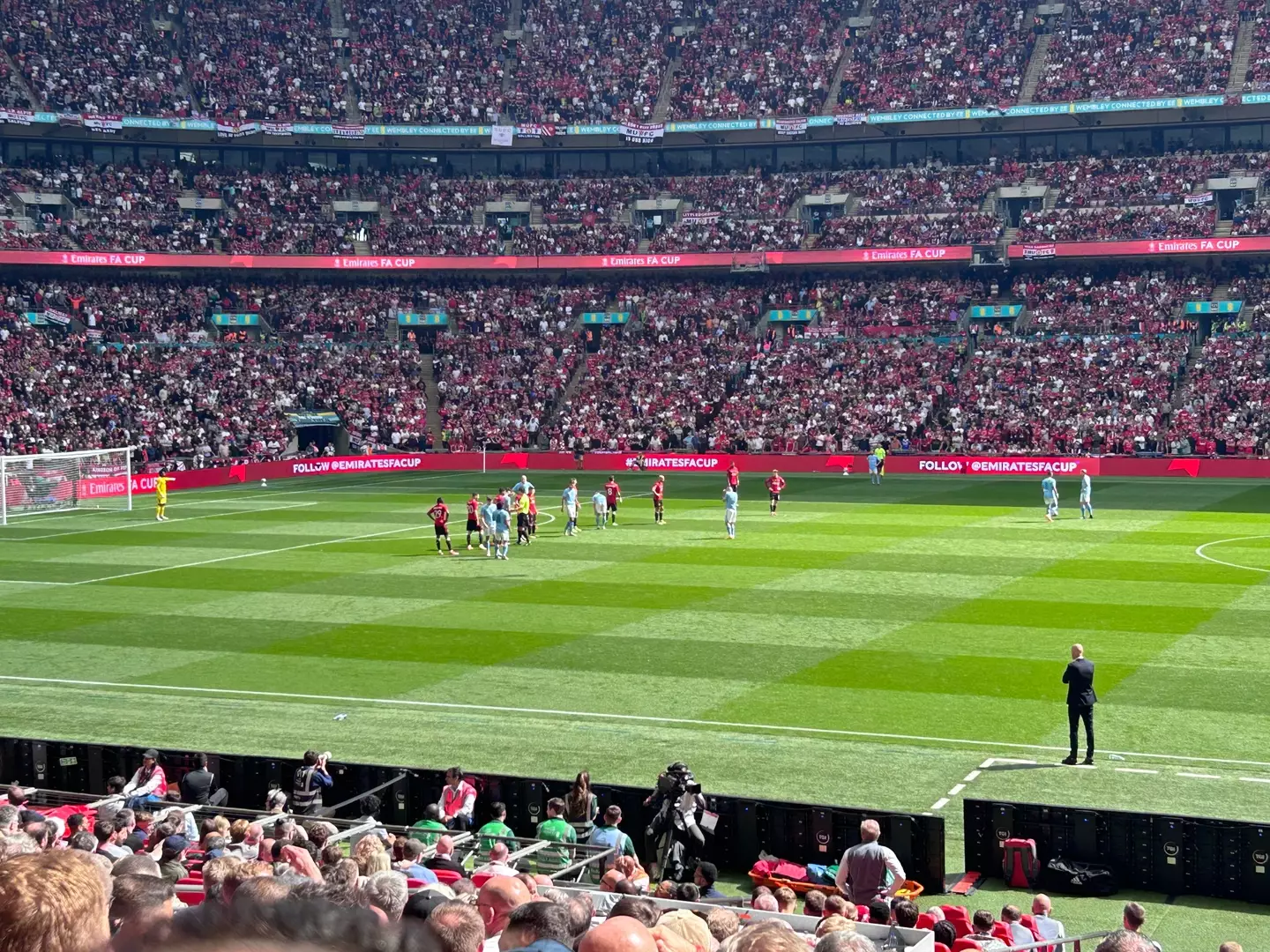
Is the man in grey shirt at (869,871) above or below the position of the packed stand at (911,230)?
below

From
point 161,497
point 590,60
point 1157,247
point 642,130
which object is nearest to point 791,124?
point 642,130

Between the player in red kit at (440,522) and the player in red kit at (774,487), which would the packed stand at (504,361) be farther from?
the player in red kit at (440,522)

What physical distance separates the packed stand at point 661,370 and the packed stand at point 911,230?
5985 mm

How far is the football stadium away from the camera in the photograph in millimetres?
14938

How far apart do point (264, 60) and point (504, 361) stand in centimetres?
2585

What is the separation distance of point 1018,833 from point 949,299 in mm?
64924

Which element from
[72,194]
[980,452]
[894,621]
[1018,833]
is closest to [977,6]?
[980,452]

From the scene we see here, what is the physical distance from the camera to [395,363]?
3189 inches

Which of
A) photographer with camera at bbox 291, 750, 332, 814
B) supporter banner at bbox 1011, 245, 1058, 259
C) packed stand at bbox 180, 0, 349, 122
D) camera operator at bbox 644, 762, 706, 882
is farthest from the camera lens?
packed stand at bbox 180, 0, 349, 122

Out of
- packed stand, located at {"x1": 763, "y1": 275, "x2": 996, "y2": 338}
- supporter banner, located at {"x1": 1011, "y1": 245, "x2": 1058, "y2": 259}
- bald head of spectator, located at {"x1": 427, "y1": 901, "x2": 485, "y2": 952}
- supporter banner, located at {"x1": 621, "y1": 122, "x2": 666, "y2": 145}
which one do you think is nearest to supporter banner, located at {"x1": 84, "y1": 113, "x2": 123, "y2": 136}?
supporter banner, located at {"x1": 621, "y1": 122, "x2": 666, "y2": 145}

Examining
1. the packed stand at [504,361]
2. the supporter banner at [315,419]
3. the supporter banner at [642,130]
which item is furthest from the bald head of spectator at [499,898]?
the supporter banner at [642,130]

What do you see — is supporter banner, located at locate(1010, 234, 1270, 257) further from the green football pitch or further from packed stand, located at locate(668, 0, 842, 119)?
the green football pitch

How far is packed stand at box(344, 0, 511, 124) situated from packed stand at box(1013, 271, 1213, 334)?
34.4 m

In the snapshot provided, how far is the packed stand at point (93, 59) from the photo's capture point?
81.9 metres
